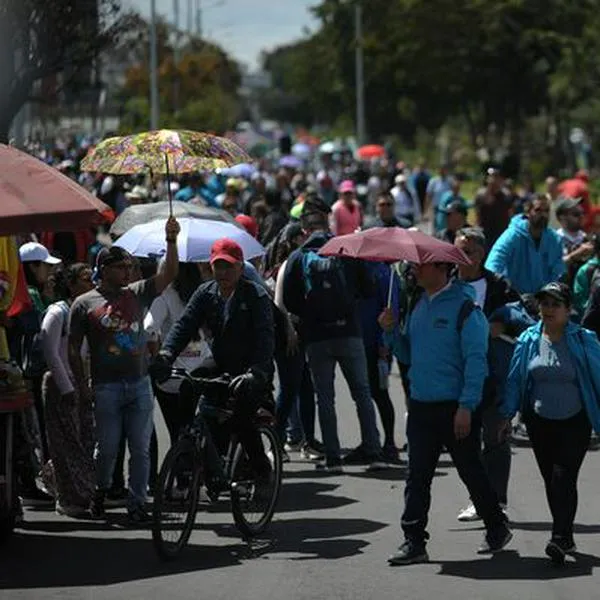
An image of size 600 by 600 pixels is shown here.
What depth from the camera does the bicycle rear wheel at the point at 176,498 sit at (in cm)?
1123

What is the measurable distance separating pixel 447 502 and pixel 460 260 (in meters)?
2.68

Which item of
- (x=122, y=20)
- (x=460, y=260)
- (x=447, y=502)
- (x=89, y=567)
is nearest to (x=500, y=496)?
(x=447, y=502)

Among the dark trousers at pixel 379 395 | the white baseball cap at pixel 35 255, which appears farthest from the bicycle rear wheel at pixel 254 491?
the dark trousers at pixel 379 395

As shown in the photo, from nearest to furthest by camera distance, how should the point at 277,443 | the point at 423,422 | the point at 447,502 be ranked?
the point at 423,422 < the point at 277,443 < the point at 447,502

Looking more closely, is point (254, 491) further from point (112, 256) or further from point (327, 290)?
point (327, 290)

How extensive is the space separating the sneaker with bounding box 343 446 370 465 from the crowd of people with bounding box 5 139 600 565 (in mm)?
15

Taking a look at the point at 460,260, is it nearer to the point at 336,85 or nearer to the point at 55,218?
the point at 55,218

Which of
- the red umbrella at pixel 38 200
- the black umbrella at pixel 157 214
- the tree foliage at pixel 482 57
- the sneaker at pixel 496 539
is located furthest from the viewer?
the tree foliage at pixel 482 57

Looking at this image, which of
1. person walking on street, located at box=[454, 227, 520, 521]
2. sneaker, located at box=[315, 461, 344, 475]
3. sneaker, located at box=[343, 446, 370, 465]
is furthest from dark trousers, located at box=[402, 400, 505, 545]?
sneaker, located at box=[343, 446, 370, 465]

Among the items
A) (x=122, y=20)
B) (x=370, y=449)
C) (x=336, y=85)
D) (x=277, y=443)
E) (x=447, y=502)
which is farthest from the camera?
(x=336, y=85)

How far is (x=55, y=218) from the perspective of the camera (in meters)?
11.6

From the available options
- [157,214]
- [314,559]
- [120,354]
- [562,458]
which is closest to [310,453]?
[157,214]

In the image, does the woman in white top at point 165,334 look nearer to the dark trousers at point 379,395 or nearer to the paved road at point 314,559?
the paved road at point 314,559

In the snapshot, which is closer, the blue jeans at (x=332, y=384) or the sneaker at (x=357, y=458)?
the blue jeans at (x=332, y=384)
